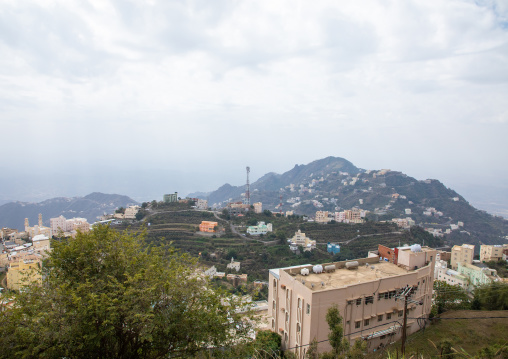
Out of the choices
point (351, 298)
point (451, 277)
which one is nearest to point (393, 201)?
point (451, 277)

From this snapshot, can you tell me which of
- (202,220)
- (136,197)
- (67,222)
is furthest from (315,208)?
(136,197)

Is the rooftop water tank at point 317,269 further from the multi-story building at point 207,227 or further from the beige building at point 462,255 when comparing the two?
the multi-story building at point 207,227

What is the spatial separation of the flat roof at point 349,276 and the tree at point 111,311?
3.30m

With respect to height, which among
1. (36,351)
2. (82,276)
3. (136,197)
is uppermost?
(82,276)

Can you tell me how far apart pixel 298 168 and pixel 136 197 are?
5320 cm

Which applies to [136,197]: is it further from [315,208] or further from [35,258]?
[35,258]

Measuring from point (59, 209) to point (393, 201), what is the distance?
61081mm

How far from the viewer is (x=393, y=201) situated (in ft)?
181

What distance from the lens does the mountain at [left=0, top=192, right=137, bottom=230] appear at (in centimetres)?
4978

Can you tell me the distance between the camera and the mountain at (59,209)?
1960 inches

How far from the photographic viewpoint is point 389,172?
66.3 m

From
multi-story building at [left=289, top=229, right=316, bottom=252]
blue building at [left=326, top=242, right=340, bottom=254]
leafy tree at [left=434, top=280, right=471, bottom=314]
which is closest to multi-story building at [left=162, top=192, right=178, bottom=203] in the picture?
multi-story building at [left=289, top=229, right=316, bottom=252]

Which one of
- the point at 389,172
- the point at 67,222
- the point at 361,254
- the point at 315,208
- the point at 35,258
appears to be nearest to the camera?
the point at 35,258

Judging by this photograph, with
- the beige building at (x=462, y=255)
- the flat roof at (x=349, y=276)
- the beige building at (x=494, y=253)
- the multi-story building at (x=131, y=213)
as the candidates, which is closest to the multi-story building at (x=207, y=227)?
the multi-story building at (x=131, y=213)
